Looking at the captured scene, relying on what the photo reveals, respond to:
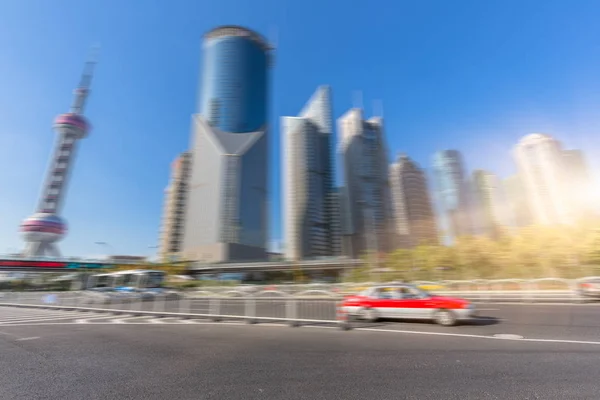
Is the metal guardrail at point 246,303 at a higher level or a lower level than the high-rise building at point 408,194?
lower

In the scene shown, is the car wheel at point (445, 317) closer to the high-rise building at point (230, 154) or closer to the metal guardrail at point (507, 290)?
the metal guardrail at point (507, 290)

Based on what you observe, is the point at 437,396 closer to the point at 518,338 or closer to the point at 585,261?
the point at 518,338

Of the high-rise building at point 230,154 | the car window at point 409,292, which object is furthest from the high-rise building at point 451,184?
the high-rise building at point 230,154

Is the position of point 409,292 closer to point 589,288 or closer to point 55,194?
point 589,288

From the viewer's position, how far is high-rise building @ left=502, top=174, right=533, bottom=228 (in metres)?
33.5

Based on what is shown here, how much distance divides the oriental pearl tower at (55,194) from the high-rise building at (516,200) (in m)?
126

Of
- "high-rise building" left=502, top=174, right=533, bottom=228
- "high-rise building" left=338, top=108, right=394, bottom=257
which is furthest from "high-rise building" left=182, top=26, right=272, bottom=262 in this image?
"high-rise building" left=502, top=174, right=533, bottom=228

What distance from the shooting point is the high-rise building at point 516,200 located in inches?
1318

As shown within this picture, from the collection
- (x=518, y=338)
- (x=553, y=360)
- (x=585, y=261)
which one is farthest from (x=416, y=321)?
(x=585, y=261)

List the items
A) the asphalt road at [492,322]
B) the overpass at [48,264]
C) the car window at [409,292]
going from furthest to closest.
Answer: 1. the overpass at [48,264]
2. the car window at [409,292]
3. the asphalt road at [492,322]

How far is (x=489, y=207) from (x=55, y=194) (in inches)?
5013

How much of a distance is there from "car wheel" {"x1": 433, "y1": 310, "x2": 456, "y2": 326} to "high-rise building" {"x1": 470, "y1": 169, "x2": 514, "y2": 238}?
29742mm

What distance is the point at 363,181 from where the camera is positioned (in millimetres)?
125625

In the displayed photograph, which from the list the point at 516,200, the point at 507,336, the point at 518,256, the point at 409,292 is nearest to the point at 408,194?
the point at 516,200
